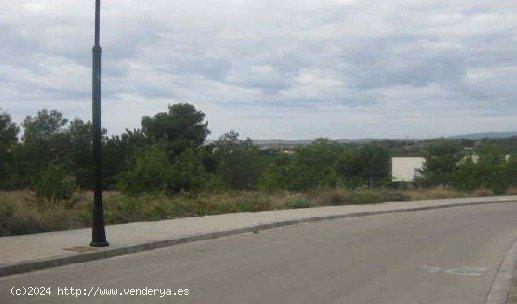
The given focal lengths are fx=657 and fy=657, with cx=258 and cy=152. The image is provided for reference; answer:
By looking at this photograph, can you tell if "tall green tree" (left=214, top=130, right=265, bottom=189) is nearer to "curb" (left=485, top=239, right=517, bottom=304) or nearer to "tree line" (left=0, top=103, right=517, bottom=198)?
"tree line" (left=0, top=103, right=517, bottom=198)

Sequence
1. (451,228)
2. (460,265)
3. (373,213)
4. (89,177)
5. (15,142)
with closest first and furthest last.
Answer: (460,265), (451,228), (373,213), (89,177), (15,142)

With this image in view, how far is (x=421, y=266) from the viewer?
12281 millimetres

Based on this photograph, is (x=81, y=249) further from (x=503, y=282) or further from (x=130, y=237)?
(x=503, y=282)

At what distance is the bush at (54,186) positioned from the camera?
64.1 feet

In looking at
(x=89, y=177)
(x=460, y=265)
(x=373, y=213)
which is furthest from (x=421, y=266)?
(x=89, y=177)

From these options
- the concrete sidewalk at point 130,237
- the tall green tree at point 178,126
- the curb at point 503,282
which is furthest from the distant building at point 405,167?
the curb at point 503,282

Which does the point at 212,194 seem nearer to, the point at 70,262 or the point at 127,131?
the point at 70,262

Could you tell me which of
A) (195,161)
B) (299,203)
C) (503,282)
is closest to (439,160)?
(195,161)

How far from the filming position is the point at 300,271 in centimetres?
1125

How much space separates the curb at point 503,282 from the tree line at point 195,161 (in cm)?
1437

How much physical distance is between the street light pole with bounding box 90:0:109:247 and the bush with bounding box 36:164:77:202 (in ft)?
22.2

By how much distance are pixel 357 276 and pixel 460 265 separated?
2.77 metres

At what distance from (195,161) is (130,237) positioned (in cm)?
1978

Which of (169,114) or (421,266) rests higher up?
(169,114)
